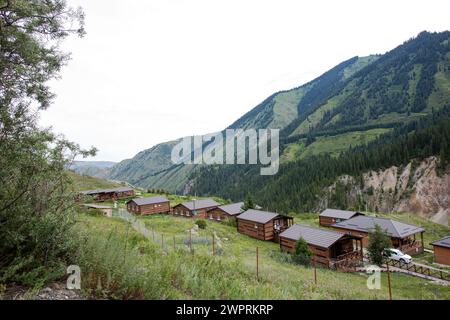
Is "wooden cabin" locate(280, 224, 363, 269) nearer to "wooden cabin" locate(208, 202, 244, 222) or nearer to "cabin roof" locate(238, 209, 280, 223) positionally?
"cabin roof" locate(238, 209, 280, 223)

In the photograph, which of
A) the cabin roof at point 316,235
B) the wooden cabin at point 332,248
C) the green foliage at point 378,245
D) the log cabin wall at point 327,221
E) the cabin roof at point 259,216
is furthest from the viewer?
the log cabin wall at point 327,221

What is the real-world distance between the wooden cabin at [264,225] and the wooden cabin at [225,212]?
930 cm

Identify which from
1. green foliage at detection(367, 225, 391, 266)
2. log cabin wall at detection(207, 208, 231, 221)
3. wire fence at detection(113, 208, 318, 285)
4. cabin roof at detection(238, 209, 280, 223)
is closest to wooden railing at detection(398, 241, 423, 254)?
green foliage at detection(367, 225, 391, 266)

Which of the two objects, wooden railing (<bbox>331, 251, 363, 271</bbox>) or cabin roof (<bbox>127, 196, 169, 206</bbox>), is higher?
cabin roof (<bbox>127, 196, 169, 206</bbox>)

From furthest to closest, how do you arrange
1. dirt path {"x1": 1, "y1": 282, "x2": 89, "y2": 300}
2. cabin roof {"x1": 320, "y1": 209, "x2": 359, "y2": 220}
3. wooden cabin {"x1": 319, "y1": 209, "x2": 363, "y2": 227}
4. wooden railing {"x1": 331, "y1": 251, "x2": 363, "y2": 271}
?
wooden cabin {"x1": 319, "y1": 209, "x2": 363, "y2": 227} → cabin roof {"x1": 320, "y1": 209, "x2": 359, "y2": 220} → wooden railing {"x1": 331, "y1": 251, "x2": 363, "y2": 271} → dirt path {"x1": 1, "y1": 282, "x2": 89, "y2": 300}

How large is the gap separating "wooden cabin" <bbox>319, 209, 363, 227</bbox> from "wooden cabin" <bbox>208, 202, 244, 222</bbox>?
17169 mm

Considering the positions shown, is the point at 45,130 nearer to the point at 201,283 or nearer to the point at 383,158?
the point at 201,283

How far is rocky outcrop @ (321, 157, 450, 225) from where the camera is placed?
67.0 m

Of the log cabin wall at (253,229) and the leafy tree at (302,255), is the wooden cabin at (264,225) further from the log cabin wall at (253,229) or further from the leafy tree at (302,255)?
the leafy tree at (302,255)

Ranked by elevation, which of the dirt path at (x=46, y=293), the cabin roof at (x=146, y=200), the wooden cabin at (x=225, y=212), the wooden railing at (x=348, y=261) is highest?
the dirt path at (x=46, y=293)

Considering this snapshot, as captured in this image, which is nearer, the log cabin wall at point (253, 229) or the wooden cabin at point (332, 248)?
the wooden cabin at point (332, 248)

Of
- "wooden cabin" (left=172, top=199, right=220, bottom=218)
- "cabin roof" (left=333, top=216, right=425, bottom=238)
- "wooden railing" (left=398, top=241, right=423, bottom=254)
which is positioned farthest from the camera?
"wooden cabin" (left=172, top=199, right=220, bottom=218)

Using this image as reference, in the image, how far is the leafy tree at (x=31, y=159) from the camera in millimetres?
6141

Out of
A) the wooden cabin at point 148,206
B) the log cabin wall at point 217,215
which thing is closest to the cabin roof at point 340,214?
the log cabin wall at point 217,215
